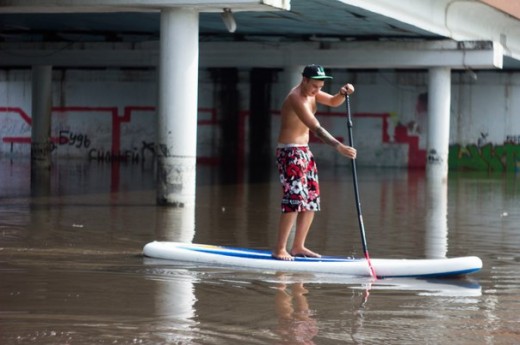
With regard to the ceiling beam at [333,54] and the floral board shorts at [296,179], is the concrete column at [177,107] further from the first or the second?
the ceiling beam at [333,54]

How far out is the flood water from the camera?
8289 millimetres

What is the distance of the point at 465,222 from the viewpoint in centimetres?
1969

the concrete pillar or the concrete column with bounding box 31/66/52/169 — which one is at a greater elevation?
the concrete column with bounding box 31/66/52/169

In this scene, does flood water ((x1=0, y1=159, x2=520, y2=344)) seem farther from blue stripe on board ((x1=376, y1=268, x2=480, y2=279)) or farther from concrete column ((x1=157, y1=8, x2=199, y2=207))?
concrete column ((x1=157, y1=8, x2=199, y2=207))

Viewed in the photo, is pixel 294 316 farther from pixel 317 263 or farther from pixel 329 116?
pixel 329 116

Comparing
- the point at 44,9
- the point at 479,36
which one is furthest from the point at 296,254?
the point at 479,36

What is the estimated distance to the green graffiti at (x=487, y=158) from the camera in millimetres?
50781

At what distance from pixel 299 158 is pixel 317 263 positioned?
1132 millimetres

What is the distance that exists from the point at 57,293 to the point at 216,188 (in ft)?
66.4

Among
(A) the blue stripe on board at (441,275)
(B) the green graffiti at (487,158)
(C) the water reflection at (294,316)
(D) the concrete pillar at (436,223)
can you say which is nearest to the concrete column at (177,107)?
(D) the concrete pillar at (436,223)

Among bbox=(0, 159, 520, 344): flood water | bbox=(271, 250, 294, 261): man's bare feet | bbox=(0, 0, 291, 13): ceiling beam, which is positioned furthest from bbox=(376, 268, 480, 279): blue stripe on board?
bbox=(0, 0, 291, 13): ceiling beam

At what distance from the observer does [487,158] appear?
51.1 m

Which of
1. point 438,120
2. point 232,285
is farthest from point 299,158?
point 438,120

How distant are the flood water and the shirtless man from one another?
0.81 metres
